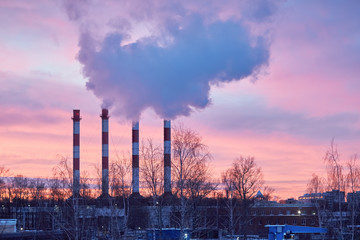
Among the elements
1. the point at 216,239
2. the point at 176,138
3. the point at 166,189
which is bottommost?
the point at 216,239

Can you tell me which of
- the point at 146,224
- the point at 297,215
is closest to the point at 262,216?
the point at 297,215

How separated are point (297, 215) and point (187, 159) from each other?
39137 mm

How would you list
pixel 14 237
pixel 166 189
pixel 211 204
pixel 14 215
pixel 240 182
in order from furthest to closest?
pixel 14 215 → pixel 211 204 → pixel 240 182 → pixel 14 237 → pixel 166 189

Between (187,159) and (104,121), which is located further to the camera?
(104,121)

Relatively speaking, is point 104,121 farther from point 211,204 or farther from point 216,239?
point 216,239

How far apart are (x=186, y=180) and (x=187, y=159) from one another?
168 centimetres

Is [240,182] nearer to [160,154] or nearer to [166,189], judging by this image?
[166,189]

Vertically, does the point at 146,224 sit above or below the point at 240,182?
below

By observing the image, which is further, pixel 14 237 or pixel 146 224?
pixel 146 224

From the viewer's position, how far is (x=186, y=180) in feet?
102

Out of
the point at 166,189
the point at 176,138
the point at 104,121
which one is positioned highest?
the point at 104,121

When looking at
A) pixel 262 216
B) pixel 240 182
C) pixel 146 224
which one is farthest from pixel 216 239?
pixel 262 216

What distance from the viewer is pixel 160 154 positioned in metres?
31.8

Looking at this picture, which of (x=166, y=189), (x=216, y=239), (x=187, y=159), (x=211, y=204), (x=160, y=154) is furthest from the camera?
(x=211, y=204)
